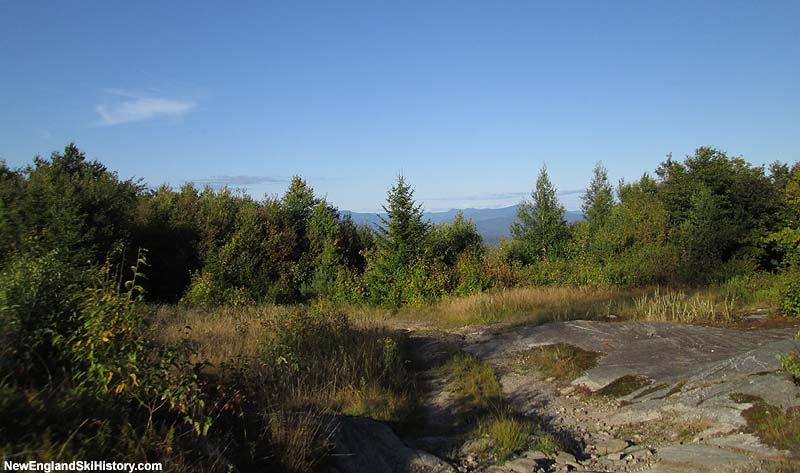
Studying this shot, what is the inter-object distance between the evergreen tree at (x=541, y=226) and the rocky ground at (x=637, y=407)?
16942mm

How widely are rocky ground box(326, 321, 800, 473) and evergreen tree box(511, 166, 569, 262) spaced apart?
1694 cm

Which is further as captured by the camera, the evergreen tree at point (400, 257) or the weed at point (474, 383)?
the evergreen tree at point (400, 257)

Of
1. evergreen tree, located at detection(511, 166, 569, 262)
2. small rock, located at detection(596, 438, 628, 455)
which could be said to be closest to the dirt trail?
small rock, located at detection(596, 438, 628, 455)

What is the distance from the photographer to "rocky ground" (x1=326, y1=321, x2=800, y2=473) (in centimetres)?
528

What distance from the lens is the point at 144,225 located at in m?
23.6

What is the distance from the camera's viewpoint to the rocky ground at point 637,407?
5281 millimetres

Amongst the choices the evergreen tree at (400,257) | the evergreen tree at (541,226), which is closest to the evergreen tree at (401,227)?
the evergreen tree at (400,257)

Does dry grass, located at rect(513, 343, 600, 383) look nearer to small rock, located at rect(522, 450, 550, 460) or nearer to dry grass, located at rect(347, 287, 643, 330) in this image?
small rock, located at rect(522, 450, 550, 460)

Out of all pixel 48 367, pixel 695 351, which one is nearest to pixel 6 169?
pixel 48 367

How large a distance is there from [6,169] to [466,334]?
20.8 m

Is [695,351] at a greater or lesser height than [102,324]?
lesser

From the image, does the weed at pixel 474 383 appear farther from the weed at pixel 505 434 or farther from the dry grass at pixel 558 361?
the weed at pixel 505 434

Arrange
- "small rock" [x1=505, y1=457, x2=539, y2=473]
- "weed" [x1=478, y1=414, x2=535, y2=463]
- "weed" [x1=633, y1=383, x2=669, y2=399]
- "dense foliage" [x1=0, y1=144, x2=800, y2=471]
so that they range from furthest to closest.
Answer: "weed" [x1=633, y1=383, x2=669, y2=399] → "weed" [x1=478, y1=414, x2=535, y2=463] → "small rock" [x1=505, y1=457, x2=539, y2=473] → "dense foliage" [x1=0, y1=144, x2=800, y2=471]

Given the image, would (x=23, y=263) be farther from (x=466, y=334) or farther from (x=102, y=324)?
(x=466, y=334)
